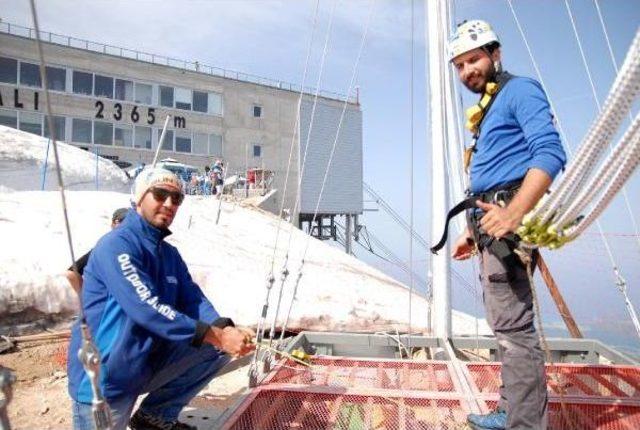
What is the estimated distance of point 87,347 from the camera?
1691mm

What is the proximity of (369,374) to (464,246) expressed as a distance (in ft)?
5.53

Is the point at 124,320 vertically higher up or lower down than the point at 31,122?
lower down

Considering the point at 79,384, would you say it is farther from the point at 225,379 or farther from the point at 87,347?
the point at 225,379

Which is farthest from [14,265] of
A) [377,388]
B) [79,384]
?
[377,388]

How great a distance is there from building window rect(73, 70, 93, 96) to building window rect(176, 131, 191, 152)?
5185 millimetres

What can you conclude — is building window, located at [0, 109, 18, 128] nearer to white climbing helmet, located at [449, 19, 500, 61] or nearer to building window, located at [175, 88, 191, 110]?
building window, located at [175, 88, 191, 110]

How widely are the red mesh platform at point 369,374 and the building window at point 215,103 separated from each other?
2698 centimetres

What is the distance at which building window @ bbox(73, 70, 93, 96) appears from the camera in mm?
25031

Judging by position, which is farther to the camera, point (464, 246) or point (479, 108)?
point (464, 246)

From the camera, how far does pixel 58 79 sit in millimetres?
24594

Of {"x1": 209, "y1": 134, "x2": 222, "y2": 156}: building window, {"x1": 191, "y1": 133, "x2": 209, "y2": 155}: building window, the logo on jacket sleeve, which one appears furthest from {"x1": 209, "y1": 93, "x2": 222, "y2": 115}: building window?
the logo on jacket sleeve

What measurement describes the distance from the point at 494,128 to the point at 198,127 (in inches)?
1110

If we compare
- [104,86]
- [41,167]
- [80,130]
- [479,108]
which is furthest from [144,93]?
[479,108]

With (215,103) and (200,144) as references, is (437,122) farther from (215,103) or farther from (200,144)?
(215,103)
